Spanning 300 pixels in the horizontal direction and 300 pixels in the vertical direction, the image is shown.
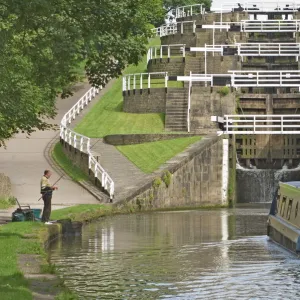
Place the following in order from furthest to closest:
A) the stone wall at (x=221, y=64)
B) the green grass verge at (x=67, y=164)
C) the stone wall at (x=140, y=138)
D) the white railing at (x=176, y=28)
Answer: the white railing at (x=176, y=28) → the stone wall at (x=221, y=64) → the stone wall at (x=140, y=138) → the green grass verge at (x=67, y=164)

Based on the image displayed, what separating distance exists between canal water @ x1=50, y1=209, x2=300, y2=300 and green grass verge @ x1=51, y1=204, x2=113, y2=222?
456 millimetres

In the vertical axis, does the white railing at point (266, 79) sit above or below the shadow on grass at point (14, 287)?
above

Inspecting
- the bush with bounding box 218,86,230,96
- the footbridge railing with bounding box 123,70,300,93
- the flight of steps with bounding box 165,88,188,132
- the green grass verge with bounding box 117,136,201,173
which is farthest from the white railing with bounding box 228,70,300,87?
the green grass verge with bounding box 117,136,201,173

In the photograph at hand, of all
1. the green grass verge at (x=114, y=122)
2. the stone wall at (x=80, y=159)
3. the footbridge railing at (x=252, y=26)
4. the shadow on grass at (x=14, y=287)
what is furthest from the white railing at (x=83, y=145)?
the shadow on grass at (x=14, y=287)

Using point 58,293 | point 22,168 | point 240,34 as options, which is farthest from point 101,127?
point 58,293

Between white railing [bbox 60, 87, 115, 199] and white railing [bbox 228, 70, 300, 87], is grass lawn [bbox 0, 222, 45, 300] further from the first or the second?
white railing [bbox 228, 70, 300, 87]

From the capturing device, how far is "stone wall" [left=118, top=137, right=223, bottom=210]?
4575 cm

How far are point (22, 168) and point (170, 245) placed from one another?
2211 cm

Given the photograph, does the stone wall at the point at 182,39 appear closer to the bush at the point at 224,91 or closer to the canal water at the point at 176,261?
the bush at the point at 224,91

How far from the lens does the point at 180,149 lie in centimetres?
5209

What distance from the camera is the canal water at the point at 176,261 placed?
76.6 feet

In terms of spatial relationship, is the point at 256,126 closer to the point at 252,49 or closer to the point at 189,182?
the point at 189,182

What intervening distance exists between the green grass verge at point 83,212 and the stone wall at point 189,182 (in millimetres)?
3053

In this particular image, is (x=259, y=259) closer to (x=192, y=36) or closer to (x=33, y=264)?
(x=33, y=264)
